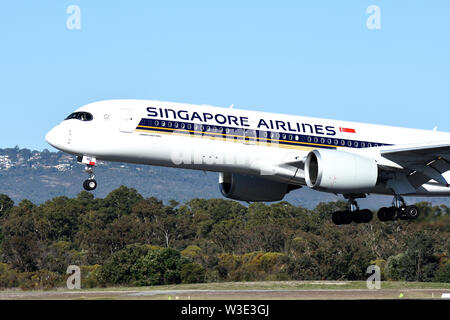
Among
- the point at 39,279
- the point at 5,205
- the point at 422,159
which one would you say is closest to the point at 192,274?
the point at 39,279

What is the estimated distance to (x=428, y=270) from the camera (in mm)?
72688

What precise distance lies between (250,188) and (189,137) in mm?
7173

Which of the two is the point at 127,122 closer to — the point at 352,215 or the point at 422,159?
the point at 352,215

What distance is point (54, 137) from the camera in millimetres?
29906

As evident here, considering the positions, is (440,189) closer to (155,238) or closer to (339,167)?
(339,167)

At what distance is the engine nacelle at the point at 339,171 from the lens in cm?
3077

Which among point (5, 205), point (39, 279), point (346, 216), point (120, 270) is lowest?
point (39, 279)

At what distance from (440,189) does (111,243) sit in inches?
2951

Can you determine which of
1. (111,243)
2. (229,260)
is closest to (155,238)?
(111,243)

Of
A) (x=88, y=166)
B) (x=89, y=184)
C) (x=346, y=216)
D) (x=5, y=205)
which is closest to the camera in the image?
(x=88, y=166)

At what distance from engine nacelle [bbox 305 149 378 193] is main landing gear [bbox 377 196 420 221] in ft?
10.1

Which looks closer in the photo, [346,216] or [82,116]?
[82,116]


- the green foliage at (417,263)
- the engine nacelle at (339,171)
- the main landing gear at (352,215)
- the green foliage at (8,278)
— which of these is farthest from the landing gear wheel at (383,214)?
the green foliage at (8,278)
